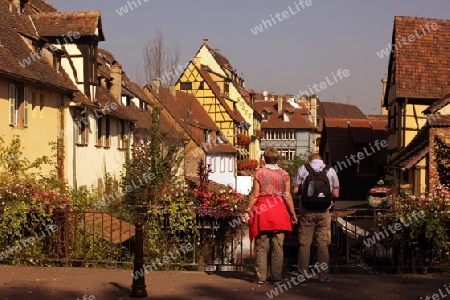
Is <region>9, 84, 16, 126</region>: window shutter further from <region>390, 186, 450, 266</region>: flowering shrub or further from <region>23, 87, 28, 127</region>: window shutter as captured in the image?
<region>390, 186, 450, 266</region>: flowering shrub

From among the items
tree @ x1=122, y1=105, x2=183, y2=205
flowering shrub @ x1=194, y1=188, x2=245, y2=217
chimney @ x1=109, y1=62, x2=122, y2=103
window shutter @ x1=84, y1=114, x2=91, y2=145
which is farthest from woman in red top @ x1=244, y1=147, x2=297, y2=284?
chimney @ x1=109, y1=62, x2=122, y2=103

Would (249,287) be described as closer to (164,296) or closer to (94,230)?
(164,296)

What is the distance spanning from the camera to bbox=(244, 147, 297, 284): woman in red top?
10.4 m

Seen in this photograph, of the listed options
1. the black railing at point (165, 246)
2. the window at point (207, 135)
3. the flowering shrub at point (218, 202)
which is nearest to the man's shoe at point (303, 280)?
the black railing at point (165, 246)

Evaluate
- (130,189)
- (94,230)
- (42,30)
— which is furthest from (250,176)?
(94,230)

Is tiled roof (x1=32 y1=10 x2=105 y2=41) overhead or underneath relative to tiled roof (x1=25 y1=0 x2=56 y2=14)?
underneath

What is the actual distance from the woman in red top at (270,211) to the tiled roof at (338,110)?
93.8m

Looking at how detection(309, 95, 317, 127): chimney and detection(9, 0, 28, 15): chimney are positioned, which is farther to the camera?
detection(309, 95, 317, 127): chimney

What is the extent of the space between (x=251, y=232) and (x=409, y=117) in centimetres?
2118

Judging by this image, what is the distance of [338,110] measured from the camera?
352 feet

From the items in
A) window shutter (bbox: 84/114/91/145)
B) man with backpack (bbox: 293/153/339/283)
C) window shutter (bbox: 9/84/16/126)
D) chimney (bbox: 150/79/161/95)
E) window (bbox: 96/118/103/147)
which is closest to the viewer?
man with backpack (bbox: 293/153/339/283)

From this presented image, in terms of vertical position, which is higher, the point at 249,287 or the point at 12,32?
the point at 12,32

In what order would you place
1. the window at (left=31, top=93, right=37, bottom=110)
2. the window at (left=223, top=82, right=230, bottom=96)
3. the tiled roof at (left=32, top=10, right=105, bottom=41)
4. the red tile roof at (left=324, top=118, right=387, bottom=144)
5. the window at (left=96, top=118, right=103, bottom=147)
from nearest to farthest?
the window at (left=31, top=93, right=37, bottom=110)
the tiled roof at (left=32, top=10, right=105, bottom=41)
the window at (left=96, top=118, right=103, bottom=147)
the red tile roof at (left=324, top=118, right=387, bottom=144)
the window at (left=223, top=82, right=230, bottom=96)

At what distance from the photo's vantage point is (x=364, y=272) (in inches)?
492
